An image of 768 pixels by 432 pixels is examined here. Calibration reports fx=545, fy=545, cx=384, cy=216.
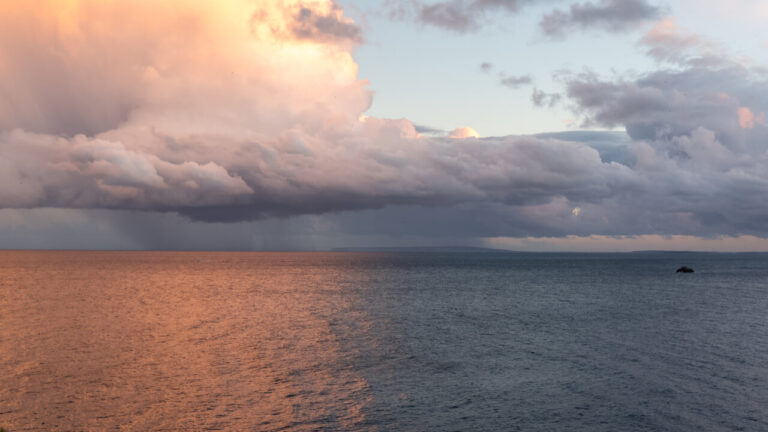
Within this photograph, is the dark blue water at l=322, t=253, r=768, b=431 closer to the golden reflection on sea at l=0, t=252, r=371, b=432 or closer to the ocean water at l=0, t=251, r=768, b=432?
the ocean water at l=0, t=251, r=768, b=432

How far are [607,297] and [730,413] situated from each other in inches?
3592

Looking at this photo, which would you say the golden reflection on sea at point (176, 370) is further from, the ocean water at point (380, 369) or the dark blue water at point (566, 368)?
the dark blue water at point (566, 368)

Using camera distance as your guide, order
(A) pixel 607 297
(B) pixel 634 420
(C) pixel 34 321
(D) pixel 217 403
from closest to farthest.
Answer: (B) pixel 634 420 < (D) pixel 217 403 < (C) pixel 34 321 < (A) pixel 607 297

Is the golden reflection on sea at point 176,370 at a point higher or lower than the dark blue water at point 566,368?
higher

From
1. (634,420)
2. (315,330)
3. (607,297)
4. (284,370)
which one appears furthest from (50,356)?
(607,297)

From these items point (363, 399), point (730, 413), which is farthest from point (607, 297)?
point (363, 399)

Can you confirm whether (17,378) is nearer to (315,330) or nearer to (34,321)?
(315,330)

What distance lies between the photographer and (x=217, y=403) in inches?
1421

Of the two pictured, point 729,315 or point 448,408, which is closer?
point 448,408

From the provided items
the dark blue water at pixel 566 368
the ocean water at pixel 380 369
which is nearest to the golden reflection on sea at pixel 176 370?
the ocean water at pixel 380 369

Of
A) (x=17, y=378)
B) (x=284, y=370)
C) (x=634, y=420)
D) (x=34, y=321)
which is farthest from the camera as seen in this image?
(x=34, y=321)

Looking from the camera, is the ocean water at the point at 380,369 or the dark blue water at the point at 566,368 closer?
the ocean water at the point at 380,369

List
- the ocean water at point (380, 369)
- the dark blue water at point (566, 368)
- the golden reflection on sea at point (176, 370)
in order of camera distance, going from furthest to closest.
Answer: the dark blue water at point (566, 368) < the ocean water at point (380, 369) < the golden reflection on sea at point (176, 370)

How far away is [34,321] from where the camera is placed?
73.6 meters
